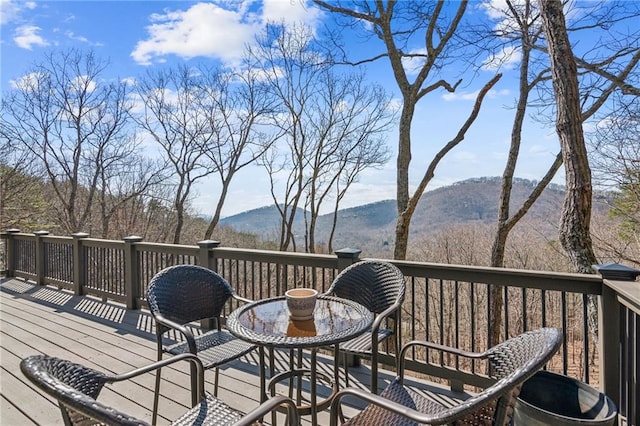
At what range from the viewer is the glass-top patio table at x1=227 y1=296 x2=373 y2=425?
1629mm

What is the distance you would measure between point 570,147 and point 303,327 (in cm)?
372

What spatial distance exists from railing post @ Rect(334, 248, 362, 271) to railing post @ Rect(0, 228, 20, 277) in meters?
7.10

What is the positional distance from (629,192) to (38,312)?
9160 millimetres

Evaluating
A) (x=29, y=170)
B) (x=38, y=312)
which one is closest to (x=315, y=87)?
(x=29, y=170)

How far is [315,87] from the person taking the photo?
13.8m

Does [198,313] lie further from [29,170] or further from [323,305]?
[29,170]

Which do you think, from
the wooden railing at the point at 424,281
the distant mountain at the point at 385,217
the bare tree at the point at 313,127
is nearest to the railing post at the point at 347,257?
the wooden railing at the point at 424,281

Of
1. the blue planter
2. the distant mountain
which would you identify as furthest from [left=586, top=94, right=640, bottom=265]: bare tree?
the blue planter

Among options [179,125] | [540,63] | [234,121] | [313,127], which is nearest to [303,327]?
[540,63]

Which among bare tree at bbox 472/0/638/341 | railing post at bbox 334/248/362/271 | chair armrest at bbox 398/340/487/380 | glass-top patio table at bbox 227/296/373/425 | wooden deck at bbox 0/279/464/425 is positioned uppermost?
bare tree at bbox 472/0/638/341

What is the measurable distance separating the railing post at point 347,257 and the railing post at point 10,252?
7095mm

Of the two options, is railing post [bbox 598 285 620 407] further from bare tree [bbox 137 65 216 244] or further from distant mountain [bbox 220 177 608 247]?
bare tree [bbox 137 65 216 244]

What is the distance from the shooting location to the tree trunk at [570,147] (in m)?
3.84

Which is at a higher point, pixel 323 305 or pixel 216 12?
pixel 216 12
